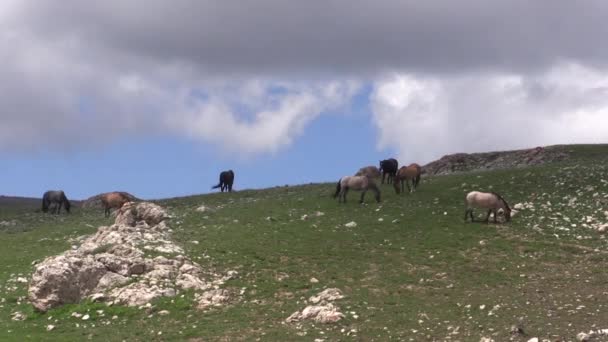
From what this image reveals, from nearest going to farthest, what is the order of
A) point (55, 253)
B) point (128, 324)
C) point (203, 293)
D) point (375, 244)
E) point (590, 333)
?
1. point (590, 333)
2. point (128, 324)
3. point (203, 293)
4. point (375, 244)
5. point (55, 253)

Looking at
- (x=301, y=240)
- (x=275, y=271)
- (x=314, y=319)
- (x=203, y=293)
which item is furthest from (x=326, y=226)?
(x=314, y=319)

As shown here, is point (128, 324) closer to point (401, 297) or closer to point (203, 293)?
point (203, 293)

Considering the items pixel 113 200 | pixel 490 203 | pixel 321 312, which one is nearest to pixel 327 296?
pixel 321 312

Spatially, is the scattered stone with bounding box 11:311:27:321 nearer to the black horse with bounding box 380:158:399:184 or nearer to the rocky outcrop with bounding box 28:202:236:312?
the rocky outcrop with bounding box 28:202:236:312

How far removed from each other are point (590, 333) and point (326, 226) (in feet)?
52.4

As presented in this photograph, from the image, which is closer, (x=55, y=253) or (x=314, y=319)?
(x=314, y=319)

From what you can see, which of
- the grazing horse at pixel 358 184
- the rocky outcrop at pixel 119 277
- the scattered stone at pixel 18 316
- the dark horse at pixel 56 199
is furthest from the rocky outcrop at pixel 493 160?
the scattered stone at pixel 18 316

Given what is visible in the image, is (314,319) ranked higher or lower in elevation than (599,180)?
lower

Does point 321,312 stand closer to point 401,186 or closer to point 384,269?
point 384,269

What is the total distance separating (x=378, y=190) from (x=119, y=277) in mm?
17570

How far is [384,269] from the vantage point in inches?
908

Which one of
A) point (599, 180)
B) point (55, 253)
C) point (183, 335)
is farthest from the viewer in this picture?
→ point (599, 180)

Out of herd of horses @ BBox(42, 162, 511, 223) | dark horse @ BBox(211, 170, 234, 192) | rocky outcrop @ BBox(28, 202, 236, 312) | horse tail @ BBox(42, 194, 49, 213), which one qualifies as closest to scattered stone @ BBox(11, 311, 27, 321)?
rocky outcrop @ BBox(28, 202, 236, 312)

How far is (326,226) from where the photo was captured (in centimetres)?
3017
